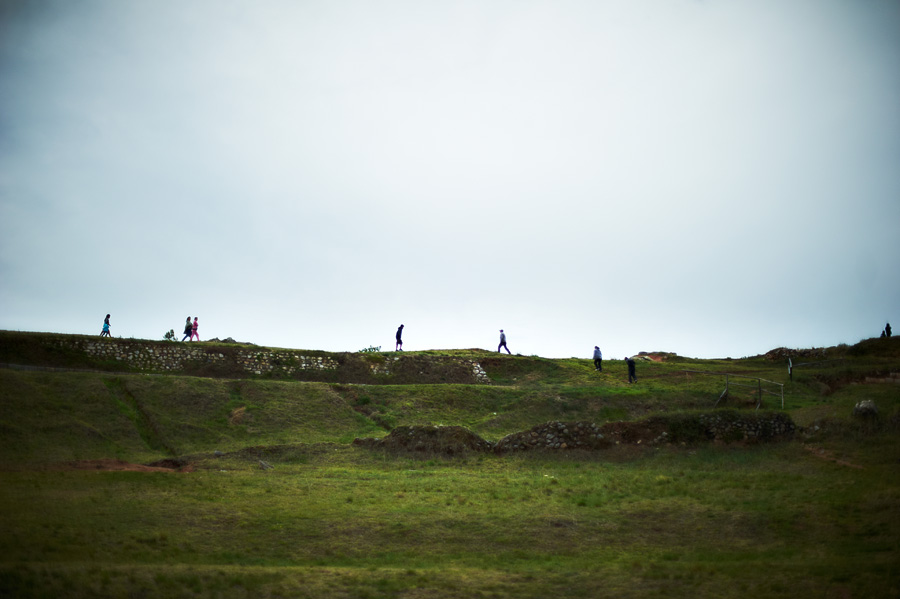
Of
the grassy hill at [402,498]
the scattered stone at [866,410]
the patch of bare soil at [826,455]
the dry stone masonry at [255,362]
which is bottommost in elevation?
the grassy hill at [402,498]

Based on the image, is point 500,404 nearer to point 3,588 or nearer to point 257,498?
point 257,498

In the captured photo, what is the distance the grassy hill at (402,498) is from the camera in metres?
11.4

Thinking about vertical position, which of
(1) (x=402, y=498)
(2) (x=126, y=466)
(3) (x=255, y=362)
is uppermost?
(3) (x=255, y=362)

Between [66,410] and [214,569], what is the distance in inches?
710

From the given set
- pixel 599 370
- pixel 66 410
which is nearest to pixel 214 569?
pixel 66 410

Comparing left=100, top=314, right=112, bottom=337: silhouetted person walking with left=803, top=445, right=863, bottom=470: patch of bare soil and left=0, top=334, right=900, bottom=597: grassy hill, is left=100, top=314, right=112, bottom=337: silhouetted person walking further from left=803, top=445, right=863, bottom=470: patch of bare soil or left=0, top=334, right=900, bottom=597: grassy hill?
left=803, top=445, right=863, bottom=470: patch of bare soil

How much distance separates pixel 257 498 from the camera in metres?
17.0

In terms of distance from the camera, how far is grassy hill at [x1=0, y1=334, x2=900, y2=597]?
37.4ft

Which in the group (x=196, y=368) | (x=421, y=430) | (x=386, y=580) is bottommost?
(x=386, y=580)

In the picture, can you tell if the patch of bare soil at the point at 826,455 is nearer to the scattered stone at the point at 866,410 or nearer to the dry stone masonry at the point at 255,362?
the scattered stone at the point at 866,410

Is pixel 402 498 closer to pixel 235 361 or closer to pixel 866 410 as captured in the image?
pixel 866 410

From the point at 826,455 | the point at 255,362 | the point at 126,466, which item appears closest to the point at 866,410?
the point at 826,455

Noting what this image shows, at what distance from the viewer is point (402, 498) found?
17.5 metres

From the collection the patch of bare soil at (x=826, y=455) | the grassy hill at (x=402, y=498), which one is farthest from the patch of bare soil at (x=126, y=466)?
the patch of bare soil at (x=826, y=455)
